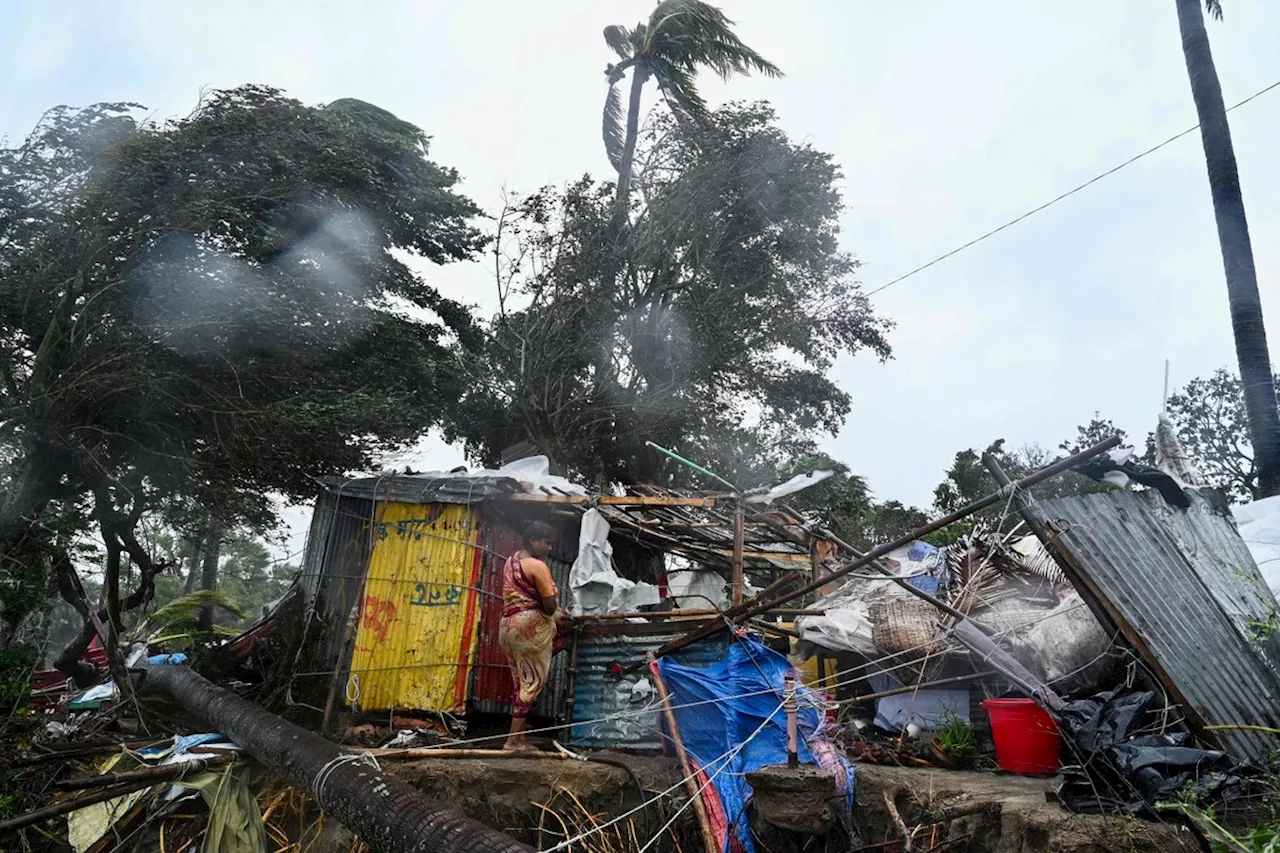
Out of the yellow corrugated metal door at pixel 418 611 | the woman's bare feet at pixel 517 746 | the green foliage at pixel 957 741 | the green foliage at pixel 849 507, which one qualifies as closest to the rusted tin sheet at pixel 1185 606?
the green foliage at pixel 957 741

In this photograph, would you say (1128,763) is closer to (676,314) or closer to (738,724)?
(738,724)

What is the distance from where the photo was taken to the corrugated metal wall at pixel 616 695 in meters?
6.65

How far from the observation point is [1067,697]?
5809 millimetres

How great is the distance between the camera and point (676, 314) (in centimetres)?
1727

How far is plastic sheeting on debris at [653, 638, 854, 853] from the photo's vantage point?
571 centimetres

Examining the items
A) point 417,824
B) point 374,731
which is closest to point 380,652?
point 374,731

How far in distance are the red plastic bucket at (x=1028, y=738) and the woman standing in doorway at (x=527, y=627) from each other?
148 inches

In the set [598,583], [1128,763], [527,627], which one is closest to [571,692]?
[527,627]

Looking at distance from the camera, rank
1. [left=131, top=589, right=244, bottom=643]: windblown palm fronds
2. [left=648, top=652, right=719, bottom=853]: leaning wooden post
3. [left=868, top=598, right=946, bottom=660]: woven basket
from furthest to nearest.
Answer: [left=131, top=589, right=244, bottom=643]: windblown palm fronds → [left=868, top=598, right=946, bottom=660]: woven basket → [left=648, top=652, right=719, bottom=853]: leaning wooden post

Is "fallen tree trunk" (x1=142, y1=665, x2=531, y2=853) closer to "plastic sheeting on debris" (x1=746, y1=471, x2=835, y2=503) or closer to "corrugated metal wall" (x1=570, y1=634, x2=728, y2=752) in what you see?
"corrugated metal wall" (x1=570, y1=634, x2=728, y2=752)

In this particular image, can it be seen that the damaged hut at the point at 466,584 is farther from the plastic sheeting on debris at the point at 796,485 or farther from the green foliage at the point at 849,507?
the green foliage at the point at 849,507

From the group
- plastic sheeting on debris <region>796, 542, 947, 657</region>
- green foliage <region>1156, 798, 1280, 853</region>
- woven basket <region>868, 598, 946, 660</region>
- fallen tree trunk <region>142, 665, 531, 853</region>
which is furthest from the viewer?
plastic sheeting on debris <region>796, 542, 947, 657</region>

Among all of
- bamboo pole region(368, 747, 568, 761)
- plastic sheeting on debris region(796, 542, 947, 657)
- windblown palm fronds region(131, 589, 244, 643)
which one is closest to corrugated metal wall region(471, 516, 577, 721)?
bamboo pole region(368, 747, 568, 761)

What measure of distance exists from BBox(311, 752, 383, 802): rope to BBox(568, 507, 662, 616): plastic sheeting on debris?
8.41 feet
